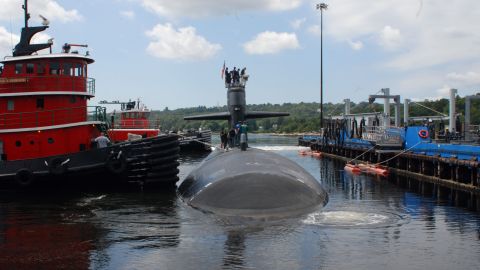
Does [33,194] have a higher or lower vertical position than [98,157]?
lower

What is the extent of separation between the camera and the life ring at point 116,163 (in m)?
22.5

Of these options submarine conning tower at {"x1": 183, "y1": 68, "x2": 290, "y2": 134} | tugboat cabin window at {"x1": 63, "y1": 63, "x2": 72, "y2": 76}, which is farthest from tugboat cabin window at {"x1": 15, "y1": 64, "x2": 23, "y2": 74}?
submarine conning tower at {"x1": 183, "y1": 68, "x2": 290, "y2": 134}

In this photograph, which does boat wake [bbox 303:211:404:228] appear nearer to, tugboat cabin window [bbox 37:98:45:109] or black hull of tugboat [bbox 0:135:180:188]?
black hull of tugboat [bbox 0:135:180:188]

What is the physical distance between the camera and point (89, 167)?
22.5 meters

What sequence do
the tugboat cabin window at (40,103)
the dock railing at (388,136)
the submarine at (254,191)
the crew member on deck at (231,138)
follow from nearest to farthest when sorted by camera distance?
the submarine at (254,191) < the tugboat cabin window at (40,103) < the crew member on deck at (231,138) < the dock railing at (388,136)

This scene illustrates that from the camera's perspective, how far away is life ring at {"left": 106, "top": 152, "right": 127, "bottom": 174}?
22.5 m

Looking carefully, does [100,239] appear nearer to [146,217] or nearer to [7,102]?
[146,217]

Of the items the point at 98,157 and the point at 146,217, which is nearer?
the point at 146,217

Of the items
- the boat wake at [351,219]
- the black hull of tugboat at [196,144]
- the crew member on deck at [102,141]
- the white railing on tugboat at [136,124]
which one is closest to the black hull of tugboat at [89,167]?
the crew member on deck at [102,141]

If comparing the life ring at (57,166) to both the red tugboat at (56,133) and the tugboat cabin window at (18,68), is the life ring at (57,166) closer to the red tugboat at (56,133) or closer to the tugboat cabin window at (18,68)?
the red tugboat at (56,133)

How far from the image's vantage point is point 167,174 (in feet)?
80.0

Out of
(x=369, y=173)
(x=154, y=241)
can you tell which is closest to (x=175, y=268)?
(x=154, y=241)

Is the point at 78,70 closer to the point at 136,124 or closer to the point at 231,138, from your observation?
the point at 231,138

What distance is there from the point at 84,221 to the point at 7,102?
9.29 metres
